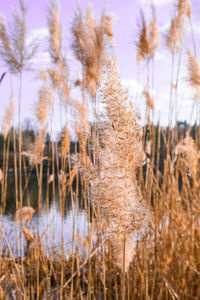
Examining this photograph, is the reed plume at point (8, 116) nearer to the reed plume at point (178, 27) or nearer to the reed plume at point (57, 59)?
the reed plume at point (57, 59)

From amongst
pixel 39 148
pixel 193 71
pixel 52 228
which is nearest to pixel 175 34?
pixel 193 71

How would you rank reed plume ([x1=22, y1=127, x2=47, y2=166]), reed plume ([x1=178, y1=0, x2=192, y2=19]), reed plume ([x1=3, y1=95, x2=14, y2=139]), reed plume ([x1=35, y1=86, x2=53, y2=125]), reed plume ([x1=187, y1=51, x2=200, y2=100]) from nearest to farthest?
reed plume ([x1=187, y1=51, x2=200, y2=100]) → reed plume ([x1=35, y1=86, x2=53, y2=125]) → reed plume ([x1=22, y1=127, x2=47, y2=166]) → reed plume ([x1=178, y1=0, x2=192, y2=19]) → reed plume ([x1=3, y1=95, x2=14, y2=139])

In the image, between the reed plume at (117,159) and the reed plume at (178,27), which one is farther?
the reed plume at (178,27)

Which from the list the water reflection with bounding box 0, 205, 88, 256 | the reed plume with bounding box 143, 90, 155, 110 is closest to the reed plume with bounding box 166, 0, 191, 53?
the reed plume with bounding box 143, 90, 155, 110

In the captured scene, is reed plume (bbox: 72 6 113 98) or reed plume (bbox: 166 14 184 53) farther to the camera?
reed plume (bbox: 166 14 184 53)

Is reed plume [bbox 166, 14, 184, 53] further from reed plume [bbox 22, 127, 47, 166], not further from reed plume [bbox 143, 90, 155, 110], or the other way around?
reed plume [bbox 22, 127, 47, 166]

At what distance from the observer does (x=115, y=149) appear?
731mm

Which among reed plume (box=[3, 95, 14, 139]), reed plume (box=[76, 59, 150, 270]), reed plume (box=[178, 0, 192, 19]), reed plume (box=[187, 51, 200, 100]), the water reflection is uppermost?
reed plume (box=[178, 0, 192, 19])

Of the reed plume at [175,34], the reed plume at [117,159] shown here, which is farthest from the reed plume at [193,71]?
the reed plume at [117,159]

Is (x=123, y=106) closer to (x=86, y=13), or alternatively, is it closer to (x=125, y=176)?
(x=125, y=176)

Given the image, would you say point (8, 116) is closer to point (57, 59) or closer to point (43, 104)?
point (43, 104)

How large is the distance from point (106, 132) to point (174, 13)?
224 cm

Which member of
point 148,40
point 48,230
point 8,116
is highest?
point 148,40

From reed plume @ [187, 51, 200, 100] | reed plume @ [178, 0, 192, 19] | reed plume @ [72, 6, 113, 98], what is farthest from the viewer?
reed plume @ [178, 0, 192, 19]
